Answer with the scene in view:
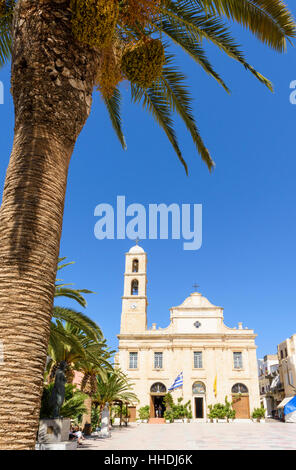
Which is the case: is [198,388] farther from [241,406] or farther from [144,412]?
[144,412]

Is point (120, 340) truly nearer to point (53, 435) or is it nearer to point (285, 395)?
point (285, 395)

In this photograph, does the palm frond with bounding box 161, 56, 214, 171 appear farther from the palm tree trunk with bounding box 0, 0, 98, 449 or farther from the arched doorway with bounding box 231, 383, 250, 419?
the arched doorway with bounding box 231, 383, 250, 419

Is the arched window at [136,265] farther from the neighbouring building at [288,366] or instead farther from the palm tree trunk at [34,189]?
the palm tree trunk at [34,189]

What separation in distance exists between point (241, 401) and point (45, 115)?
41.2 m

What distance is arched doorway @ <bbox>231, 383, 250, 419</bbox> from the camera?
37.8 metres

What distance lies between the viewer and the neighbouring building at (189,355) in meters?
38.4

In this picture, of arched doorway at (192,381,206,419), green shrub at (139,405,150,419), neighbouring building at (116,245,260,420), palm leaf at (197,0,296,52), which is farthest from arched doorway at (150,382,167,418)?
palm leaf at (197,0,296,52)

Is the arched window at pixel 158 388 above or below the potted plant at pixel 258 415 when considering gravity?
above

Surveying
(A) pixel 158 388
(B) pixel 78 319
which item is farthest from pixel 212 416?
(B) pixel 78 319

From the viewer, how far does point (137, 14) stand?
4.14 m

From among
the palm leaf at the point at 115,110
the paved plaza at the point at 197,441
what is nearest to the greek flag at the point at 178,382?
the paved plaza at the point at 197,441

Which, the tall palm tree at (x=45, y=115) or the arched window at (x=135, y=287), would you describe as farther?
the arched window at (x=135, y=287)

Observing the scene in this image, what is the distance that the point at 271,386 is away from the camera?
169 ft

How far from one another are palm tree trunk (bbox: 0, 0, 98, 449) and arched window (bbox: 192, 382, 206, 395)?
1568 inches
